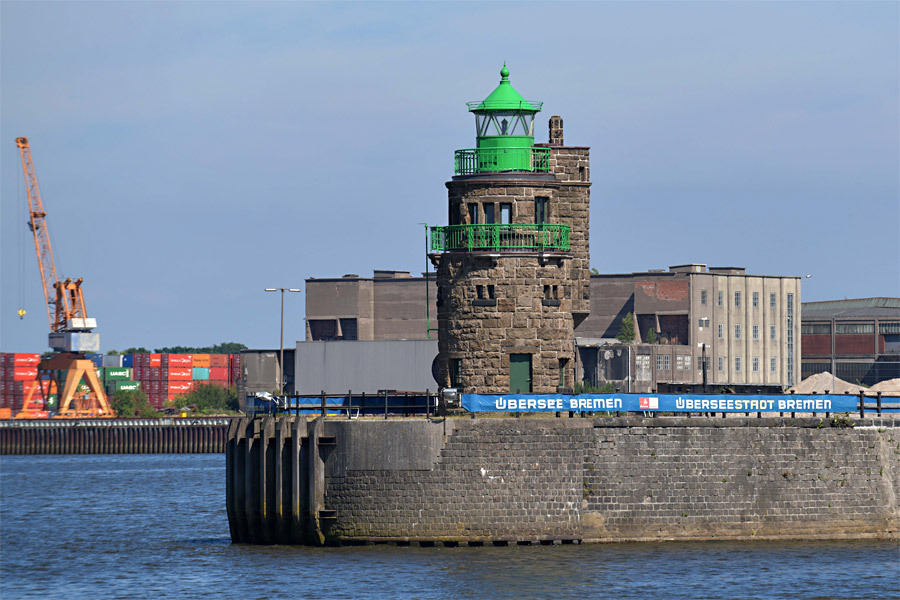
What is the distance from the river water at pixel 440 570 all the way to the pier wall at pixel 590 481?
2.08ft

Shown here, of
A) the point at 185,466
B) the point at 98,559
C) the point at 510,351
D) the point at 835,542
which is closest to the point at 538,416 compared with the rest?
the point at 510,351

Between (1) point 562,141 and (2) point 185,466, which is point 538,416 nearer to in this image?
(1) point 562,141

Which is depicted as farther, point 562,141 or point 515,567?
point 562,141

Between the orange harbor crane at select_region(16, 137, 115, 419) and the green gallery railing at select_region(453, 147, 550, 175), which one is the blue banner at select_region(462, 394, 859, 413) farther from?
the orange harbor crane at select_region(16, 137, 115, 419)

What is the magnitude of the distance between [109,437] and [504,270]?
11253 cm

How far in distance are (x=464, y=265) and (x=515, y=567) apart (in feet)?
37.4

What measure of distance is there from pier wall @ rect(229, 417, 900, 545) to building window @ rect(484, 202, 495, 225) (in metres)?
7.49

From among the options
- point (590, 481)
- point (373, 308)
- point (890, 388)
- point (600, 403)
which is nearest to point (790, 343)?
point (373, 308)

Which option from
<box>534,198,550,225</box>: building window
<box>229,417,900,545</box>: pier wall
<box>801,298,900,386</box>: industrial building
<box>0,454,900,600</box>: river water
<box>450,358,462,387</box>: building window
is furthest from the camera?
<box>801,298,900,386</box>: industrial building

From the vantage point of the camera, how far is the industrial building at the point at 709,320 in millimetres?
144750

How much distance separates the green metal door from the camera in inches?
1743

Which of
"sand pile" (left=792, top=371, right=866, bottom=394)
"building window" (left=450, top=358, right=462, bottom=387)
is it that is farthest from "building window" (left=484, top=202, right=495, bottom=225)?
"sand pile" (left=792, top=371, right=866, bottom=394)

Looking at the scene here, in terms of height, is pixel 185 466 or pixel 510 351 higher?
pixel 510 351

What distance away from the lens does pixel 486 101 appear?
4594cm
